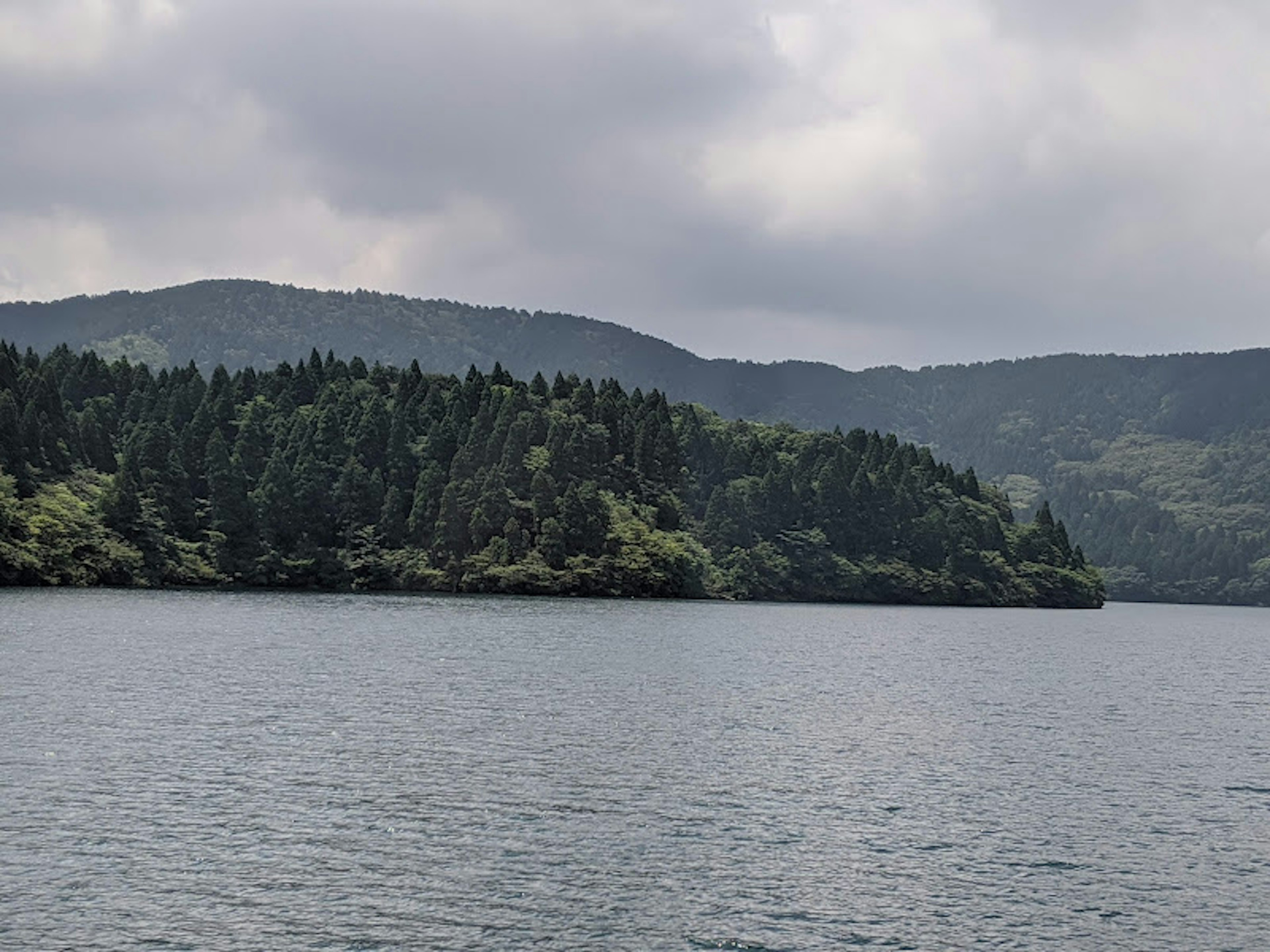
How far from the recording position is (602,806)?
47438 millimetres

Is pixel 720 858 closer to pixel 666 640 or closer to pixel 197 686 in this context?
pixel 197 686

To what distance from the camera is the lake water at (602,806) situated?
34.6 metres

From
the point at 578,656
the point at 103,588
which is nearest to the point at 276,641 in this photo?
the point at 578,656

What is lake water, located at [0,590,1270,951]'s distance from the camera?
3462cm

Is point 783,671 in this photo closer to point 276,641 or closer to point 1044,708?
point 1044,708

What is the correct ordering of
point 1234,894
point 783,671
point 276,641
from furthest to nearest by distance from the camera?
point 276,641
point 783,671
point 1234,894

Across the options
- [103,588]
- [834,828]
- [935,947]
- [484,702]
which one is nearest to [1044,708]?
[484,702]

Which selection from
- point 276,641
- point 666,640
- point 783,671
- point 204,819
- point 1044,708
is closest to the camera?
point 204,819

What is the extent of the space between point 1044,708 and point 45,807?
196 feet

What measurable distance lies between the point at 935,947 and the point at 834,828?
1218 centimetres

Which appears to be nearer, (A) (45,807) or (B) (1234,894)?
(B) (1234,894)

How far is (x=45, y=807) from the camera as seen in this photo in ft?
143

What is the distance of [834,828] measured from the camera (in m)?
45.5

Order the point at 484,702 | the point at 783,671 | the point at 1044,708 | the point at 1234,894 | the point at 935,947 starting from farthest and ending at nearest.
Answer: the point at 783,671 < the point at 1044,708 < the point at 484,702 < the point at 1234,894 < the point at 935,947
